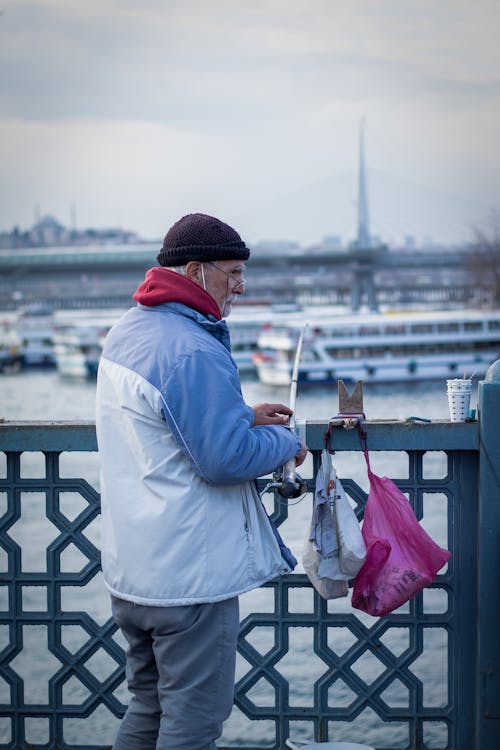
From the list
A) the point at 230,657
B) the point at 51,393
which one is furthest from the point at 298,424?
the point at 51,393

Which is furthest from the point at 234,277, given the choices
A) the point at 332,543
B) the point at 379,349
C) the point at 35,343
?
the point at 35,343

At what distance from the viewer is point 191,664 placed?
81.7 inches

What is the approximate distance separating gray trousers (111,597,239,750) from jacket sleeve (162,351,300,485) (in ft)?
0.90

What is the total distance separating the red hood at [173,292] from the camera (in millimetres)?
2135

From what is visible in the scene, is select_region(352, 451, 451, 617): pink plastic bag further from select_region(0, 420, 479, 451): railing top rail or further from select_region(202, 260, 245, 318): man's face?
select_region(202, 260, 245, 318): man's face

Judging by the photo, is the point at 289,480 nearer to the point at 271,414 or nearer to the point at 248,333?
the point at 271,414

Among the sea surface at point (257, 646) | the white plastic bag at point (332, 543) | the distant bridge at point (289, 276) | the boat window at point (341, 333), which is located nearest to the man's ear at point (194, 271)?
the white plastic bag at point (332, 543)

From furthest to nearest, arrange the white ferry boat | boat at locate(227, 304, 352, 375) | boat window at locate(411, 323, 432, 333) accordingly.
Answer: boat at locate(227, 304, 352, 375)
boat window at locate(411, 323, 432, 333)
the white ferry boat

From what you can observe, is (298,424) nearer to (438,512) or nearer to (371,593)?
(371,593)

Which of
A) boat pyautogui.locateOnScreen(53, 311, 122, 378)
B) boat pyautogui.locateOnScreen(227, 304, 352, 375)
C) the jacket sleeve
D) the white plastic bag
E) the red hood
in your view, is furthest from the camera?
boat pyautogui.locateOnScreen(53, 311, 122, 378)

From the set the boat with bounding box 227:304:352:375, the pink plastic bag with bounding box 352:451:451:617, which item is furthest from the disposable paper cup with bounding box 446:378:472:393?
the boat with bounding box 227:304:352:375

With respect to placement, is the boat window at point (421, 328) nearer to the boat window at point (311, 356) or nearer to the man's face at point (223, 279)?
the boat window at point (311, 356)

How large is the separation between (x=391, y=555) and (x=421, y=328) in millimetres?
52582

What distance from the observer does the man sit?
79.7 inches
